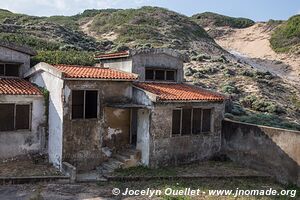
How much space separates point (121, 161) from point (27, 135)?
430 cm

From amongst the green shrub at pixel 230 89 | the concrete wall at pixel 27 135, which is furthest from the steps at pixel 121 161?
the green shrub at pixel 230 89

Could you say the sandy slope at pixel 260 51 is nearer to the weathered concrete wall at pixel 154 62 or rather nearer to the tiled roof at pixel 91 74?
the weathered concrete wall at pixel 154 62

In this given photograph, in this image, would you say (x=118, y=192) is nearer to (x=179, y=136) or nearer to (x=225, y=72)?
(x=179, y=136)

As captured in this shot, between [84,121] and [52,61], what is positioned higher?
[52,61]

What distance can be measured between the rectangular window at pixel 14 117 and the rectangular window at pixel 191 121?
259 inches

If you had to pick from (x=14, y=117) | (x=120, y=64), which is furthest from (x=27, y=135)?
(x=120, y=64)

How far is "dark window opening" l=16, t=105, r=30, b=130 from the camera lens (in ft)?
54.5

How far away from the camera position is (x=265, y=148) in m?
17.4

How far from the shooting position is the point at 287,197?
47.9 ft

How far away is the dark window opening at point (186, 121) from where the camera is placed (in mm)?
18109

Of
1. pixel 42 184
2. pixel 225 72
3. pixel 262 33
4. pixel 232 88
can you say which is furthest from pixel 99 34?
pixel 42 184

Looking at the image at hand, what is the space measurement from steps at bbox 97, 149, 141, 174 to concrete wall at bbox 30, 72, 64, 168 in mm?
1989

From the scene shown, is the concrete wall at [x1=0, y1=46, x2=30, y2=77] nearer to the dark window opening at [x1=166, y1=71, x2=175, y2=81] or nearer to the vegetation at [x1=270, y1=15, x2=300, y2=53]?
the dark window opening at [x1=166, y1=71, x2=175, y2=81]

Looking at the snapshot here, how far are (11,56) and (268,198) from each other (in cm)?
1327
